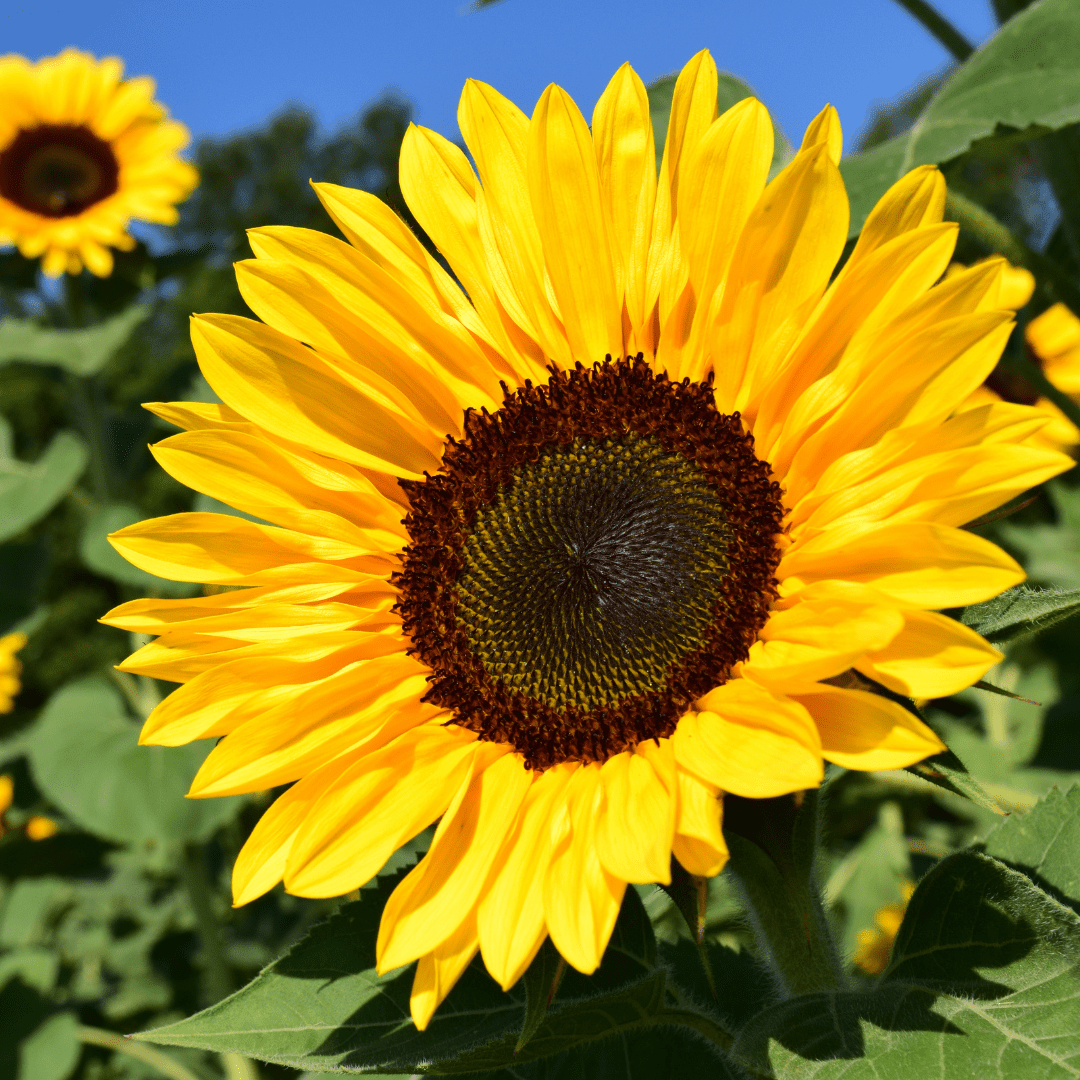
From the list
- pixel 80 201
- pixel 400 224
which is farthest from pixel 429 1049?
pixel 80 201

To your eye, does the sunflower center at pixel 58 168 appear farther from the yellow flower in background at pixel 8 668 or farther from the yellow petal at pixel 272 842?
the yellow petal at pixel 272 842

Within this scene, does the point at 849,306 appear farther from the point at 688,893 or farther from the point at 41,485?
the point at 41,485

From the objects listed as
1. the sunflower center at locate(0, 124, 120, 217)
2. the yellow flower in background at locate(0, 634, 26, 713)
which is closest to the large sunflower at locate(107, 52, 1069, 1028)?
the sunflower center at locate(0, 124, 120, 217)

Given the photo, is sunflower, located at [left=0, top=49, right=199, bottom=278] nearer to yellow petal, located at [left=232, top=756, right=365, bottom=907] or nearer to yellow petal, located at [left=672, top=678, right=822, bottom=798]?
yellow petal, located at [left=232, top=756, right=365, bottom=907]

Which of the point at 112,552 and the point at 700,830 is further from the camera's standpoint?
the point at 112,552

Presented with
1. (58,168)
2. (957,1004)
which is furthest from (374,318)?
(58,168)

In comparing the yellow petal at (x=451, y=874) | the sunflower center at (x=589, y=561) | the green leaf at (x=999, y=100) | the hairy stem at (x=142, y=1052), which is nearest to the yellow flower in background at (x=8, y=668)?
the hairy stem at (x=142, y=1052)
